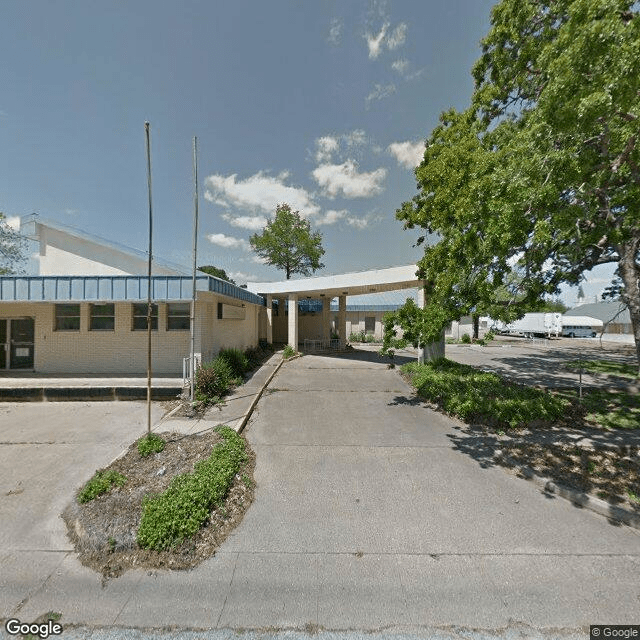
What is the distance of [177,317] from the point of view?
1122 cm

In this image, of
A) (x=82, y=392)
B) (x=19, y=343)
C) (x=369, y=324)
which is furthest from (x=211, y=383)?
(x=369, y=324)

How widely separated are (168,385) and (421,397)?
8.32m

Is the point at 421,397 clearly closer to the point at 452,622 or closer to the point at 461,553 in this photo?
the point at 461,553

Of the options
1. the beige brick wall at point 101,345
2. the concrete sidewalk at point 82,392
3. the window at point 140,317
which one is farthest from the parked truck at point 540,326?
the concrete sidewalk at point 82,392

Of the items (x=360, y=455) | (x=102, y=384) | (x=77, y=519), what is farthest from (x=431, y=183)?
(x=102, y=384)

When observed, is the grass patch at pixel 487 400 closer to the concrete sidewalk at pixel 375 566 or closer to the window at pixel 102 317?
the concrete sidewalk at pixel 375 566

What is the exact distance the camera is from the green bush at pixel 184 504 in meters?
3.45

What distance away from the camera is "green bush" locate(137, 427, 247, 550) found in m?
3.45

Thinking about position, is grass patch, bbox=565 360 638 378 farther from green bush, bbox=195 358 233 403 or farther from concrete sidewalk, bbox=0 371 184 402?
concrete sidewalk, bbox=0 371 184 402

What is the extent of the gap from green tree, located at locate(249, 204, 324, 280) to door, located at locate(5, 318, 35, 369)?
85.4ft

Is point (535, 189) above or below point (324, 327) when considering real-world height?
above

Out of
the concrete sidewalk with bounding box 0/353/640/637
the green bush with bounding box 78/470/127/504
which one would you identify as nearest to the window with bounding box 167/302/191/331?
the concrete sidewalk with bounding box 0/353/640/637

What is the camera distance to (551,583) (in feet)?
10.1

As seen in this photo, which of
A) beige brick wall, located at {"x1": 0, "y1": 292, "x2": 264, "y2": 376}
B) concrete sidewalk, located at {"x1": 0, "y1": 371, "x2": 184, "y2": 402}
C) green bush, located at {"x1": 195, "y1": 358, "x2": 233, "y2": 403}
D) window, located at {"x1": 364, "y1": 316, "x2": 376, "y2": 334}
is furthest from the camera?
window, located at {"x1": 364, "y1": 316, "x2": 376, "y2": 334}
